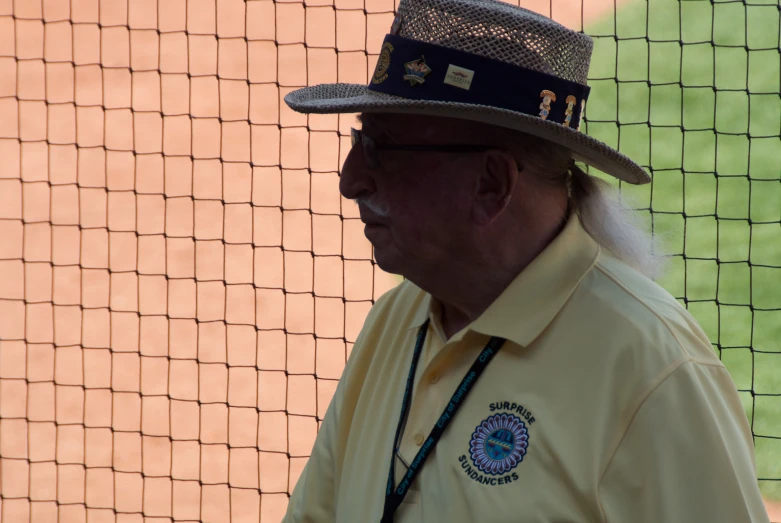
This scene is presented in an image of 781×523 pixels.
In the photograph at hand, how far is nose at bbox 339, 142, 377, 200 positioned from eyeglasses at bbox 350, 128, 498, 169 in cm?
1

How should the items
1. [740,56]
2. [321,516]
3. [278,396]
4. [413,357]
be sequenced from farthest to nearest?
Result: 1. [740,56]
2. [278,396]
3. [321,516]
4. [413,357]

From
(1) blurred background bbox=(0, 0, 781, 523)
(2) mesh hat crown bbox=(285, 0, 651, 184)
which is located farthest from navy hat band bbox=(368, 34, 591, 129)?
(1) blurred background bbox=(0, 0, 781, 523)

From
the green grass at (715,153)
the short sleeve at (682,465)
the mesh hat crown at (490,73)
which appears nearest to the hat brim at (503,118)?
the mesh hat crown at (490,73)

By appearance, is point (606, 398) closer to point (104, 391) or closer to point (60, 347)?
point (104, 391)

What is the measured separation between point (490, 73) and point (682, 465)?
27.4 inches

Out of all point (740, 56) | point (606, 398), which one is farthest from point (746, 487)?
point (740, 56)

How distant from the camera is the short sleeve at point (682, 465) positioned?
148 cm

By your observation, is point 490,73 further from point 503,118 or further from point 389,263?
point 389,263

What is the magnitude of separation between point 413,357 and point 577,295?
35 cm

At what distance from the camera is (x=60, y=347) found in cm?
608

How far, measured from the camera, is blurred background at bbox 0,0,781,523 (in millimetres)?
5027

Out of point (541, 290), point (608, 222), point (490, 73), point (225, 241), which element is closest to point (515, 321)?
point (541, 290)

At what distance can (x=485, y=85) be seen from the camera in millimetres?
1702

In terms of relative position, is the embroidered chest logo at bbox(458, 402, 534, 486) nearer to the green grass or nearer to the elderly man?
the elderly man
